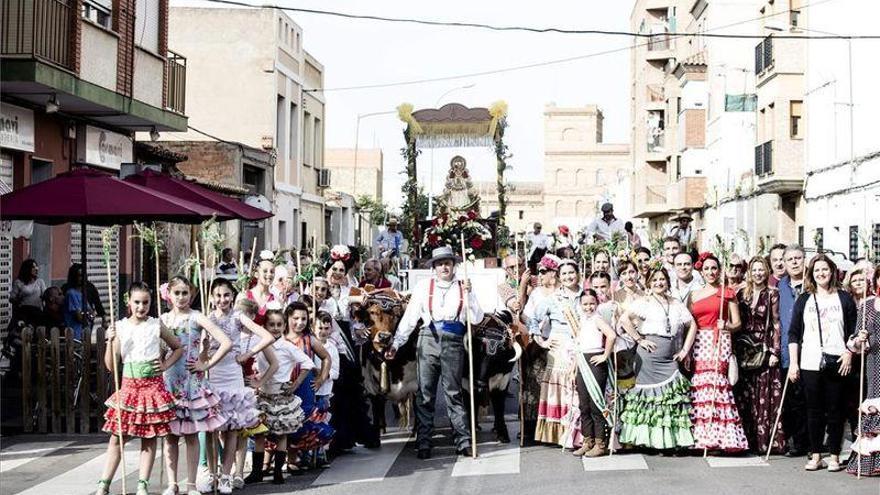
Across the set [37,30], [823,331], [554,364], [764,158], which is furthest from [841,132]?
[823,331]

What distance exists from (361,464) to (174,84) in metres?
13.8

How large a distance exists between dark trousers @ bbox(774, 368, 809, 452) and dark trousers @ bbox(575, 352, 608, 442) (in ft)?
5.55

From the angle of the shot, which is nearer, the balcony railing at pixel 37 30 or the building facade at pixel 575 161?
the balcony railing at pixel 37 30

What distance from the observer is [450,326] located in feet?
40.1

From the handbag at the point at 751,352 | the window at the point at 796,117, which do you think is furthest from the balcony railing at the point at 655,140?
the handbag at the point at 751,352

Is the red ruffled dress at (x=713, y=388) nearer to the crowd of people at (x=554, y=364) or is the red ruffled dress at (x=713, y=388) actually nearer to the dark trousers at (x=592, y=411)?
the crowd of people at (x=554, y=364)

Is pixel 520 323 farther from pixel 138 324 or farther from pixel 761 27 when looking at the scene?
pixel 761 27

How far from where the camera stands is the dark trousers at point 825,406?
1102 cm

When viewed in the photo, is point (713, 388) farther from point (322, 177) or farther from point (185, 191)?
point (322, 177)

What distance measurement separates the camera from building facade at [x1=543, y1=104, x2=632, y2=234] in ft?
380

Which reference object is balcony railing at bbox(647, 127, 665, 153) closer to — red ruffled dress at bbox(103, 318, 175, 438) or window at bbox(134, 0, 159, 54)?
window at bbox(134, 0, 159, 54)

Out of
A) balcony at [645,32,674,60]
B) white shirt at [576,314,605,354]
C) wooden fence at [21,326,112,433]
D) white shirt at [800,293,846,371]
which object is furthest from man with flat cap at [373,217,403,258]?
balcony at [645,32,674,60]

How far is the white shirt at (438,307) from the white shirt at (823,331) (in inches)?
120

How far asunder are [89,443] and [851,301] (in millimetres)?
7422
